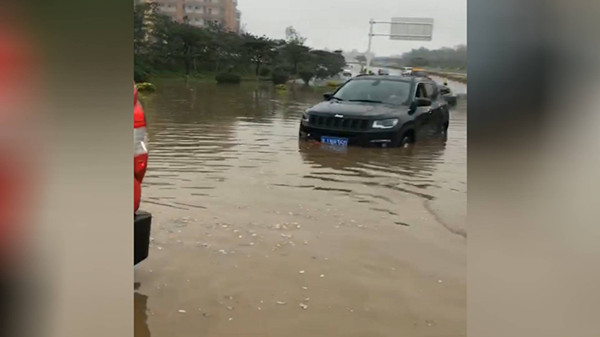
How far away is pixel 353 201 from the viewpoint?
4.26 m

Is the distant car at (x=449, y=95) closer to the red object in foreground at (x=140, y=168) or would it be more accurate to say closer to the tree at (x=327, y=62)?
the tree at (x=327, y=62)

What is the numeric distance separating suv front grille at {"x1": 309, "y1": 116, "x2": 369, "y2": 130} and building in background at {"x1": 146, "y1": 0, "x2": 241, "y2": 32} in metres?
2.60

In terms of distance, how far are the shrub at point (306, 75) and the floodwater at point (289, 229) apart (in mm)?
174

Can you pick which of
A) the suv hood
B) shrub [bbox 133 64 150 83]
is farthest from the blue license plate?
shrub [bbox 133 64 150 83]

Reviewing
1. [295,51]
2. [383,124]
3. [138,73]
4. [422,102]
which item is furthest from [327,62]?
[383,124]

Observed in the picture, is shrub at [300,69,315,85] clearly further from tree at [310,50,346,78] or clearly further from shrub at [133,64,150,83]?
shrub at [133,64,150,83]

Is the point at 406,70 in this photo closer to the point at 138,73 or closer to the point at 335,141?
the point at 138,73

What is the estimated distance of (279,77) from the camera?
7.68 feet

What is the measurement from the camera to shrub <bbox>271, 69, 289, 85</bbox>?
231 cm

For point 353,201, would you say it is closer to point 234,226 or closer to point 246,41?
point 234,226

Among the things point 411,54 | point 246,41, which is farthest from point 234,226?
point 411,54
